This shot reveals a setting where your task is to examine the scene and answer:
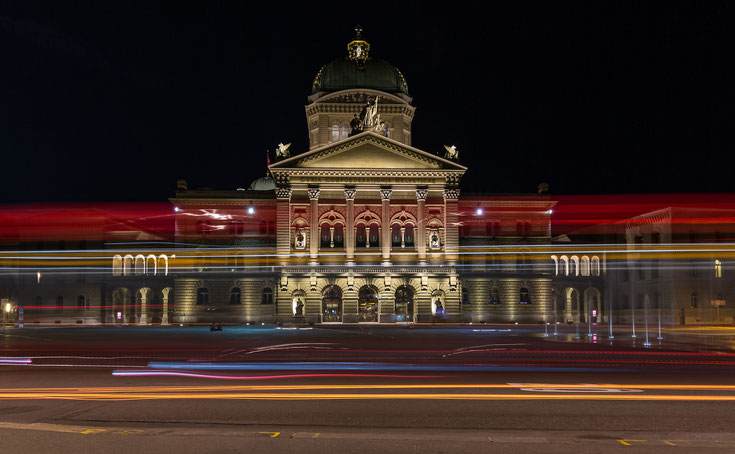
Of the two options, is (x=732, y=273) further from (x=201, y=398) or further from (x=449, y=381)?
(x=201, y=398)

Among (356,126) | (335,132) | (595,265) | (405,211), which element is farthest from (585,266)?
(335,132)


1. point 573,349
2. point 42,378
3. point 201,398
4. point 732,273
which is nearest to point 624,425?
point 201,398

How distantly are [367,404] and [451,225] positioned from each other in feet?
181

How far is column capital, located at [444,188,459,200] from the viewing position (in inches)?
2675

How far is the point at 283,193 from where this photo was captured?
67.1m

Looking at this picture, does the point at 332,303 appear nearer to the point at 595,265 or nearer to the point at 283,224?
the point at 283,224

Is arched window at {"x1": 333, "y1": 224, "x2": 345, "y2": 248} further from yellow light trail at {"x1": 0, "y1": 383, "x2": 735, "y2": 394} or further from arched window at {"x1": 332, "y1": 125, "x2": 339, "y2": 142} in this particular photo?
yellow light trail at {"x1": 0, "y1": 383, "x2": 735, "y2": 394}

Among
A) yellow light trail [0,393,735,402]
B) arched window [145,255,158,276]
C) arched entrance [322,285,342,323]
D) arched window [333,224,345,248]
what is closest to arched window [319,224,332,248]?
arched window [333,224,345,248]

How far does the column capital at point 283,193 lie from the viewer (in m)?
67.1

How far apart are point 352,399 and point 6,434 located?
6546 mm

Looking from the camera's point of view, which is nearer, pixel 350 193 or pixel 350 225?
pixel 350 193

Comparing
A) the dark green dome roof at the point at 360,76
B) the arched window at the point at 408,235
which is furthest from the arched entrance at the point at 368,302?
the dark green dome roof at the point at 360,76

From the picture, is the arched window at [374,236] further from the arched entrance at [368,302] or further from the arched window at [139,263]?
the arched window at [139,263]

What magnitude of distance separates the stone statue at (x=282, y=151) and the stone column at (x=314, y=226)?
4.37 meters
